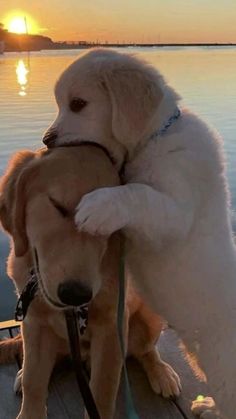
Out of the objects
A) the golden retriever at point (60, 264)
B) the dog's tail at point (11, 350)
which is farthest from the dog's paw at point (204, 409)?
the dog's tail at point (11, 350)

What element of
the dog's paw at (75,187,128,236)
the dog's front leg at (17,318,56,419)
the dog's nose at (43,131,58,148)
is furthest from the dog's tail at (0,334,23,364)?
the dog's paw at (75,187,128,236)

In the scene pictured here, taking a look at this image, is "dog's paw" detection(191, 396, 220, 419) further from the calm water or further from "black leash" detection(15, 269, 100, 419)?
the calm water

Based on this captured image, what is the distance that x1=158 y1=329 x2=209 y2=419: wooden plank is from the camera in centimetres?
257

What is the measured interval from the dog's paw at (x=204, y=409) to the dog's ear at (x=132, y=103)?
117cm

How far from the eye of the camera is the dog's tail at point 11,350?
273 centimetres

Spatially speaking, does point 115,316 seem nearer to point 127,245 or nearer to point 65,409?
point 127,245

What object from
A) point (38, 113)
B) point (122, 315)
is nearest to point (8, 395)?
point (122, 315)

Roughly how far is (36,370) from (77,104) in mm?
1043

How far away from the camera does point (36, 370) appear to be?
2262 mm

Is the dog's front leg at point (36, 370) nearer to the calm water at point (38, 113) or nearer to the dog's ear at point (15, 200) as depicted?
the dog's ear at point (15, 200)

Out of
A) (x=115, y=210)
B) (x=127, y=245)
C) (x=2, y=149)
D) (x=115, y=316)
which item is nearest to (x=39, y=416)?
(x=115, y=316)

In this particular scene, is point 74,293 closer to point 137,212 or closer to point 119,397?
point 137,212

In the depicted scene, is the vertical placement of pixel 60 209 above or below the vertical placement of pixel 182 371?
above

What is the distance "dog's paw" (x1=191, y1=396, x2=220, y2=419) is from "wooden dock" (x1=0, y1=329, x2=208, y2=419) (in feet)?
0.11
